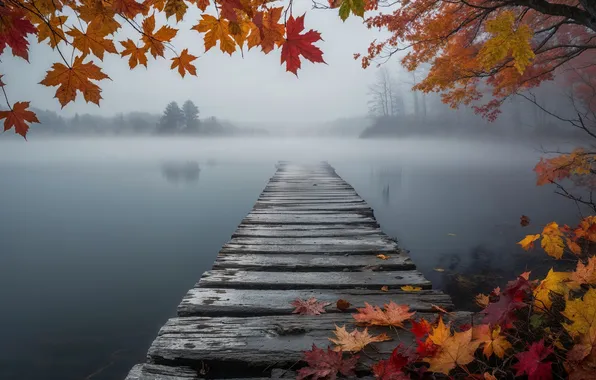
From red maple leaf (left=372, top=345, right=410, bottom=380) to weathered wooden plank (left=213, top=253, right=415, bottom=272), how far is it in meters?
1.60

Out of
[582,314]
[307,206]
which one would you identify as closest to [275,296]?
[582,314]

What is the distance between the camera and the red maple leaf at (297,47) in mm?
1725

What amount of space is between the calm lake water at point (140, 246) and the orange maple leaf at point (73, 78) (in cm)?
331

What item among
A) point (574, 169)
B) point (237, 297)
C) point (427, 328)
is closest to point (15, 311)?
point (237, 297)

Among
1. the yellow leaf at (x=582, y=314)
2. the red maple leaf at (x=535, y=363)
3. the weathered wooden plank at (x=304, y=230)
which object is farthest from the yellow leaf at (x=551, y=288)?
the weathered wooden plank at (x=304, y=230)

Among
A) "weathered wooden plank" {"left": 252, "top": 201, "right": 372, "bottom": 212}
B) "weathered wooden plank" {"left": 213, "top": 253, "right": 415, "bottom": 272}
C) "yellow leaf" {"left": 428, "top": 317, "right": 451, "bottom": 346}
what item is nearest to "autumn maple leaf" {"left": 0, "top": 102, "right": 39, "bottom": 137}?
"weathered wooden plank" {"left": 213, "top": 253, "right": 415, "bottom": 272}

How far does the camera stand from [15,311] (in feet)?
16.8

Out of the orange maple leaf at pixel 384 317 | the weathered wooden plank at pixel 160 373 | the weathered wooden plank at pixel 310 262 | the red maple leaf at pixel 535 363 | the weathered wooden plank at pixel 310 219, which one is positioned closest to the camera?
the red maple leaf at pixel 535 363

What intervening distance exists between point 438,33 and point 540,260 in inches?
183

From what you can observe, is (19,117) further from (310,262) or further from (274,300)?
(310,262)

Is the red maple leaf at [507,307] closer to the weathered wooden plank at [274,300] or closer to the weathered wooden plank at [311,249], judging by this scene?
the weathered wooden plank at [274,300]

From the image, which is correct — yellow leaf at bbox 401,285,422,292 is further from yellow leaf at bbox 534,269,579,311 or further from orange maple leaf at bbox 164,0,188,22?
orange maple leaf at bbox 164,0,188,22

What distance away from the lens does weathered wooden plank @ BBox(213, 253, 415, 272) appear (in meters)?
3.07

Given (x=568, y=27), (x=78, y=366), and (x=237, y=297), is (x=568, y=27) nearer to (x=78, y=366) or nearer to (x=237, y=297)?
(x=237, y=297)
